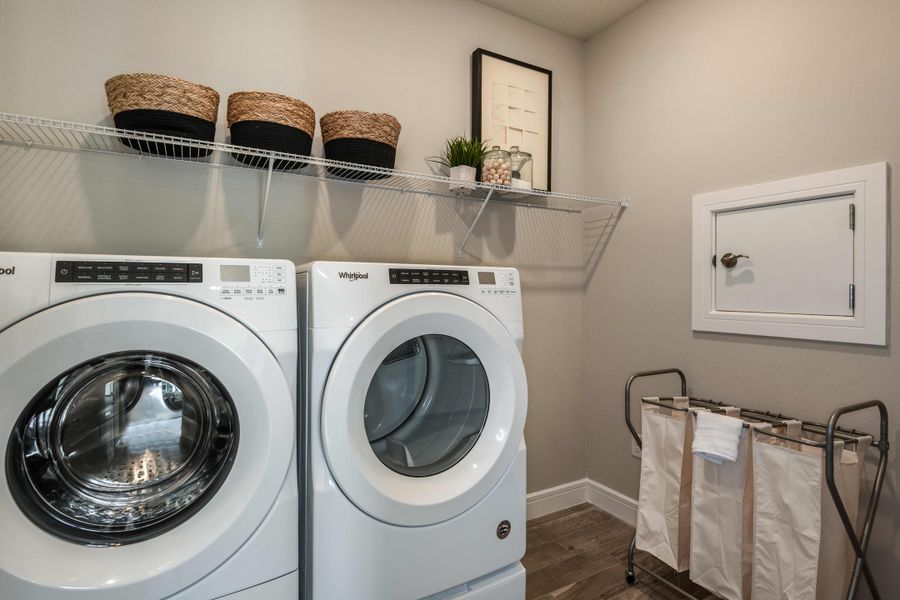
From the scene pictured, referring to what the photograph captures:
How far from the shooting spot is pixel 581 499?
233cm

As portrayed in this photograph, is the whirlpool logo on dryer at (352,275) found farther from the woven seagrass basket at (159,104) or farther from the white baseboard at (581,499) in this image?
the white baseboard at (581,499)

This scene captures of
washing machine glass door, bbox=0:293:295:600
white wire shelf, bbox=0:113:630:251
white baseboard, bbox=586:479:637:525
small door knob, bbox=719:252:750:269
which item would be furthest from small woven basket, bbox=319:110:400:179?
white baseboard, bbox=586:479:637:525

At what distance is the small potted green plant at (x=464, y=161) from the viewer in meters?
1.82

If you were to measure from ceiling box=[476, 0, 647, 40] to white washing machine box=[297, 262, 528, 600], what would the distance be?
1.37 meters

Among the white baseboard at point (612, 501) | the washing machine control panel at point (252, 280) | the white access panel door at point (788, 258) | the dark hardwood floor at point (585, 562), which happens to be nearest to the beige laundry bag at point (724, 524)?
the dark hardwood floor at point (585, 562)

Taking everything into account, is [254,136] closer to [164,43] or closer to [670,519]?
[164,43]

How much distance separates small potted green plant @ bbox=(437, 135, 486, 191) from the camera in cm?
182

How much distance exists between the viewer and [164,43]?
4.84 ft

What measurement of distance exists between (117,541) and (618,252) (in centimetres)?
205

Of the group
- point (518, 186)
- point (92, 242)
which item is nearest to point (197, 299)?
point (92, 242)

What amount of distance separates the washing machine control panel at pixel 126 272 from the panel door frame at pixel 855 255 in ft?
5.72

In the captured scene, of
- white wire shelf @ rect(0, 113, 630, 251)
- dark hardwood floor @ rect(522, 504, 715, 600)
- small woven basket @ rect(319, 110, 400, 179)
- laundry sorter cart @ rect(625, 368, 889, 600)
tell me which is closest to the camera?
laundry sorter cart @ rect(625, 368, 889, 600)

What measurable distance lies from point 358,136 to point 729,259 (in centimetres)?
140

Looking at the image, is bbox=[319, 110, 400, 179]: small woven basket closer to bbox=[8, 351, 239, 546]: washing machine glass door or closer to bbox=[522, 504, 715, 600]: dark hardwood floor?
bbox=[8, 351, 239, 546]: washing machine glass door
